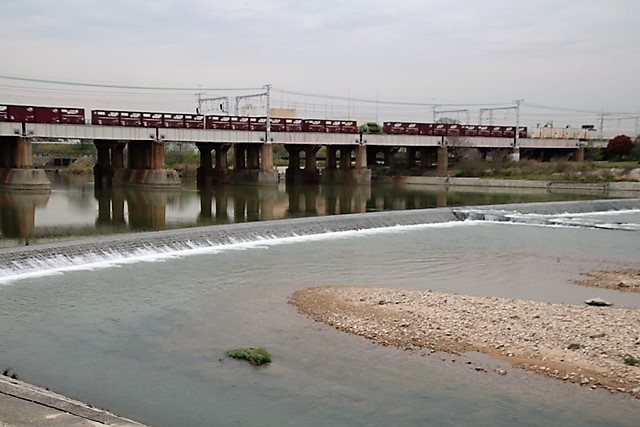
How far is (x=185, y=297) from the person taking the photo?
52.4ft

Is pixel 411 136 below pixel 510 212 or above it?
above

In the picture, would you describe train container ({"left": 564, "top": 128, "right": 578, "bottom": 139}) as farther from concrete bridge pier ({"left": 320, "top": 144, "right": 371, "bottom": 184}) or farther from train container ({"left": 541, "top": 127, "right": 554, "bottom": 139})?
concrete bridge pier ({"left": 320, "top": 144, "right": 371, "bottom": 184})

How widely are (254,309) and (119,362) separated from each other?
4.07 m

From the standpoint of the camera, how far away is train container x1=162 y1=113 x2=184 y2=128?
2128 inches

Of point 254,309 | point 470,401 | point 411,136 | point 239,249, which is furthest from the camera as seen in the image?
point 411,136

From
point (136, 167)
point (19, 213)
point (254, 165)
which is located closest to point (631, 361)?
point (19, 213)

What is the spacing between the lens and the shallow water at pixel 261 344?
9.51m

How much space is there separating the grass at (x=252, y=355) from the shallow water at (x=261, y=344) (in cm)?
15

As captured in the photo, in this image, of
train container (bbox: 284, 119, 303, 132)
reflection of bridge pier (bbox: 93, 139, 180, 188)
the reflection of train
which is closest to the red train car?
the reflection of train

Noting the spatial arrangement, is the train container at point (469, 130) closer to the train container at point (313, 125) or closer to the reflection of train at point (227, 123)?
the reflection of train at point (227, 123)

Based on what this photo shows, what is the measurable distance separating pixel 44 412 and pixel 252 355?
4091 mm

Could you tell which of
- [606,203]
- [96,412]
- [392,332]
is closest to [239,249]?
[392,332]

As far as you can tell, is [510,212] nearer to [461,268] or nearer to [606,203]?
[606,203]

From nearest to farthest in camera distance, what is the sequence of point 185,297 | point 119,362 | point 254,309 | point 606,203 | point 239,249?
point 119,362 → point 254,309 → point 185,297 → point 239,249 → point 606,203
